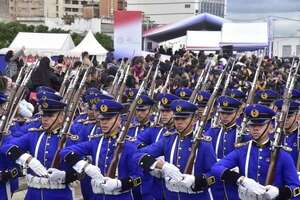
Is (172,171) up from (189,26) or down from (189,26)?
up

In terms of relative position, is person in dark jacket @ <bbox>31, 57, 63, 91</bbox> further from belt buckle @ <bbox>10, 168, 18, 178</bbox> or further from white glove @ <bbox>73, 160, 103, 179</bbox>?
white glove @ <bbox>73, 160, 103, 179</bbox>

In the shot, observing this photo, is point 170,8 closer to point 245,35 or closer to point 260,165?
point 245,35

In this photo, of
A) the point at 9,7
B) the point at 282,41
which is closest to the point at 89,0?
the point at 9,7

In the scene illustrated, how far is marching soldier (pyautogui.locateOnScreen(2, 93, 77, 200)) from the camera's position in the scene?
723cm

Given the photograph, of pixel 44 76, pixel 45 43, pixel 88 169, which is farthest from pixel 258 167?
pixel 45 43

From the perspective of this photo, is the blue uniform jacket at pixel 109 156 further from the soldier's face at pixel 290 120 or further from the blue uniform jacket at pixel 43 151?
the soldier's face at pixel 290 120

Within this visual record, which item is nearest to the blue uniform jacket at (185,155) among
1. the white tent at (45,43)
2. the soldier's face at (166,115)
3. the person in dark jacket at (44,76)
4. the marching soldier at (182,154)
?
the marching soldier at (182,154)

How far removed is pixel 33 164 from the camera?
712 cm

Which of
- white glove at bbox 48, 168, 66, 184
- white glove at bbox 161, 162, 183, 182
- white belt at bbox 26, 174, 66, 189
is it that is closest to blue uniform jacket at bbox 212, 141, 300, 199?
white glove at bbox 161, 162, 183, 182

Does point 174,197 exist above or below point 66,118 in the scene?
below

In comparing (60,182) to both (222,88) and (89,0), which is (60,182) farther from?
(89,0)

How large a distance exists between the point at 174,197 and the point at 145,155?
0.67 metres

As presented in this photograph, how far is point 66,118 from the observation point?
796cm

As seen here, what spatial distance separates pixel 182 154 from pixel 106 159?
806 mm
